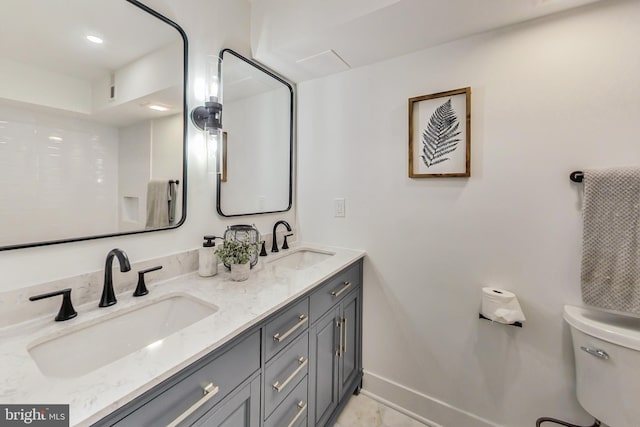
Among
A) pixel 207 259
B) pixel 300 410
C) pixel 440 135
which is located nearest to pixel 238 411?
pixel 300 410

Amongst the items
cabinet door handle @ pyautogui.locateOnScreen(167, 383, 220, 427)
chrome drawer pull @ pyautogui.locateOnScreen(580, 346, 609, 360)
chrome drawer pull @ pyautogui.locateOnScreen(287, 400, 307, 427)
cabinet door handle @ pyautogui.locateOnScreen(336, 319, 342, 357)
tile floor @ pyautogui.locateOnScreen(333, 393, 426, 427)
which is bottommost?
tile floor @ pyautogui.locateOnScreen(333, 393, 426, 427)

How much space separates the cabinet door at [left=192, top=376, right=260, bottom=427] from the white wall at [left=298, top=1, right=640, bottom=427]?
1000 millimetres

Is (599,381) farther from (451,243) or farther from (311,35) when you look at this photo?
(311,35)

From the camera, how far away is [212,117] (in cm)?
132

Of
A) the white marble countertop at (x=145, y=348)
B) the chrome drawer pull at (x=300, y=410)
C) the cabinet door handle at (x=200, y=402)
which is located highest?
the white marble countertop at (x=145, y=348)

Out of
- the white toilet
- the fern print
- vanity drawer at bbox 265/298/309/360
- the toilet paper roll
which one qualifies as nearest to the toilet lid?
the white toilet

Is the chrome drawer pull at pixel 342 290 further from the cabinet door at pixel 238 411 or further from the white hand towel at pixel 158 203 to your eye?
the white hand towel at pixel 158 203

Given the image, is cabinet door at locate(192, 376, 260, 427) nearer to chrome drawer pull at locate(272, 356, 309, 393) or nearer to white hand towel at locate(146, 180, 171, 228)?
chrome drawer pull at locate(272, 356, 309, 393)

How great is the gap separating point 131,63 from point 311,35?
2.76 ft

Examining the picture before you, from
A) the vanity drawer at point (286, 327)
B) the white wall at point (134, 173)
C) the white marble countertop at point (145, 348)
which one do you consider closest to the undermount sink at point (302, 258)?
the white marble countertop at point (145, 348)

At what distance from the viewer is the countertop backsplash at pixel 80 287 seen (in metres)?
0.84

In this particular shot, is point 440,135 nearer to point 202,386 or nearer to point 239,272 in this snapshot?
point 239,272

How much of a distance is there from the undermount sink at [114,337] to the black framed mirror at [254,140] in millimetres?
579

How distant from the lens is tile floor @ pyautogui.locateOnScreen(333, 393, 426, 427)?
5.08 feet
